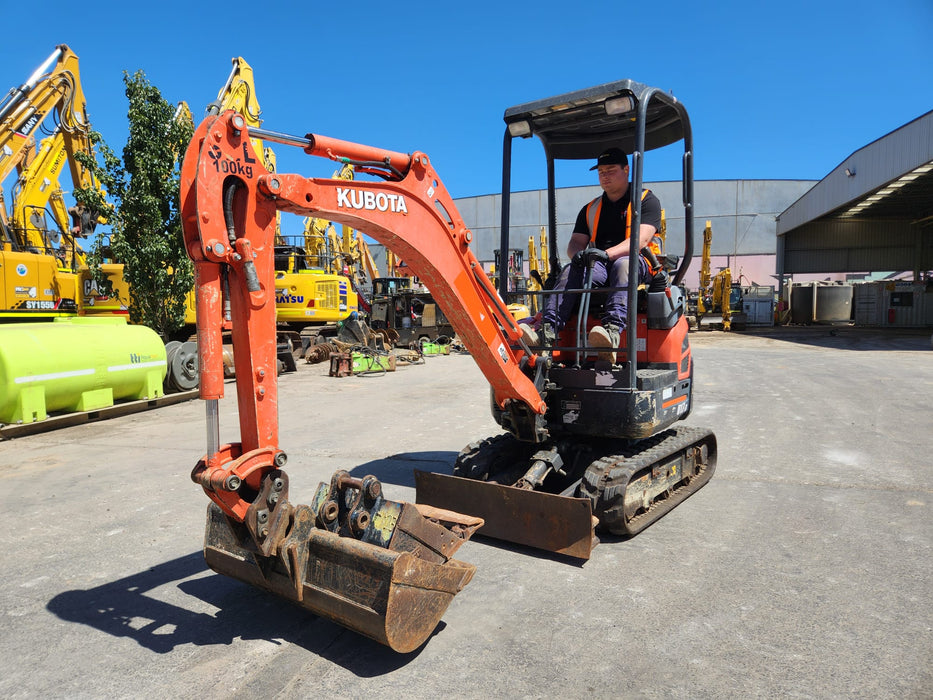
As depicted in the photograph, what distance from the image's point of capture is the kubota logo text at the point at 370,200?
3.54 m

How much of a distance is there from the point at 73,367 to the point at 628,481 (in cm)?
804

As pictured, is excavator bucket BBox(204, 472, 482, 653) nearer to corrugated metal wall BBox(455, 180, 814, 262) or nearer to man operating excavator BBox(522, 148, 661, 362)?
man operating excavator BBox(522, 148, 661, 362)

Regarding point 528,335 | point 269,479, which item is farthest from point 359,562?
point 528,335

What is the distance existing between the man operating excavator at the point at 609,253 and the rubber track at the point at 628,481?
31.0 inches

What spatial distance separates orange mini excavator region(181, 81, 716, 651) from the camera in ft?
9.89

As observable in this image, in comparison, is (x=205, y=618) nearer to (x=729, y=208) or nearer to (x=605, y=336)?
(x=605, y=336)

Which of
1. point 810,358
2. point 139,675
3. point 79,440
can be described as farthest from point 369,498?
point 810,358

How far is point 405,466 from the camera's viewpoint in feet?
21.6

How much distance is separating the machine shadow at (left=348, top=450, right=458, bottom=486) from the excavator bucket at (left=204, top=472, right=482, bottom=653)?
2.50m

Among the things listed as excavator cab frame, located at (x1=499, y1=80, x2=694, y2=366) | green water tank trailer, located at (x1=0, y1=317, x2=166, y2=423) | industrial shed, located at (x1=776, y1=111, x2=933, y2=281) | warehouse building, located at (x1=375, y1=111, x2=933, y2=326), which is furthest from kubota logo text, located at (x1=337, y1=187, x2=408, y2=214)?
industrial shed, located at (x1=776, y1=111, x2=933, y2=281)

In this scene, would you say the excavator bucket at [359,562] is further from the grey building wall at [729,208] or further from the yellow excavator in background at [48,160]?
the grey building wall at [729,208]

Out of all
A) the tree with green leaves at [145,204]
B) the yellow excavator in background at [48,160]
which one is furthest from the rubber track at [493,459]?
the yellow excavator in background at [48,160]

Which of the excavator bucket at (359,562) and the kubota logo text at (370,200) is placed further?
the kubota logo text at (370,200)

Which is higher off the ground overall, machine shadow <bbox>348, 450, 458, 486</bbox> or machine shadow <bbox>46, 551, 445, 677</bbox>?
machine shadow <bbox>348, 450, 458, 486</bbox>
